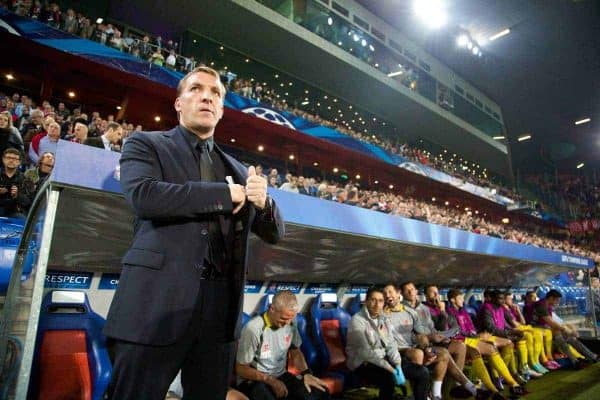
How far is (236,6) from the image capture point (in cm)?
1284

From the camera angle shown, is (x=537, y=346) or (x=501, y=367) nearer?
(x=501, y=367)

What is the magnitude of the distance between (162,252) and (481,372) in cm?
489

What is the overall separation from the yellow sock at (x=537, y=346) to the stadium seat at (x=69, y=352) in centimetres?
642

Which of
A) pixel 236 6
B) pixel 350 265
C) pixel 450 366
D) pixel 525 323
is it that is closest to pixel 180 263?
pixel 350 265

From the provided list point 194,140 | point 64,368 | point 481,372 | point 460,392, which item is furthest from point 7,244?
point 481,372

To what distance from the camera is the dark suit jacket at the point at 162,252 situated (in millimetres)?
1015

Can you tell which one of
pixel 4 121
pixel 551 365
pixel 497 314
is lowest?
pixel 551 365

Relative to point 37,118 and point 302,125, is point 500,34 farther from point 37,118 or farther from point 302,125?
point 37,118

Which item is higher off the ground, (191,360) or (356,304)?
(191,360)

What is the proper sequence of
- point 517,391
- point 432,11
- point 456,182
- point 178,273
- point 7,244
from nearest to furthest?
point 178,273
point 7,244
point 517,391
point 432,11
point 456,182

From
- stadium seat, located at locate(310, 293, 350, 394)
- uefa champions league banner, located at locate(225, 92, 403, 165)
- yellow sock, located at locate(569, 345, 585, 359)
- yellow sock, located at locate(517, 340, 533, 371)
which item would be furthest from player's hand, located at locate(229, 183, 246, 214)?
uefa champions league banner, located at locate(225, 92, 403, 165)

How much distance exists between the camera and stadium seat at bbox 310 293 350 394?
3.79m

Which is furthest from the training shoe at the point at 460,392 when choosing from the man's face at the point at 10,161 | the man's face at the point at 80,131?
the man's face at the point at 10,161

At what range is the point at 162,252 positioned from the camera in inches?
42.2
